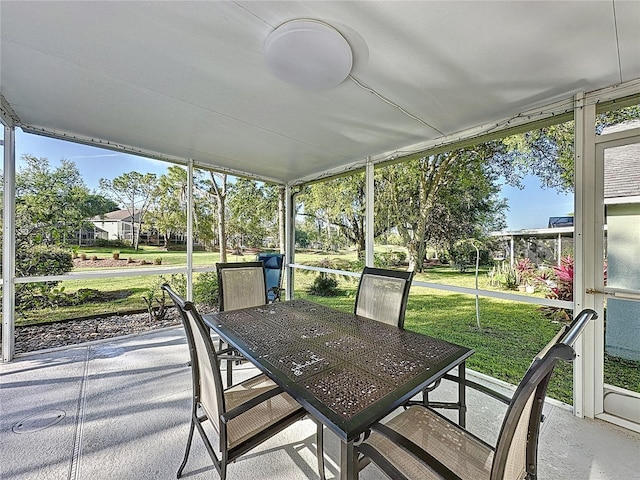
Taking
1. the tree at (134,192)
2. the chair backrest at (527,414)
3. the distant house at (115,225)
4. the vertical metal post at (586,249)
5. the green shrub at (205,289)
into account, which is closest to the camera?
the chair backrest at (527,414)

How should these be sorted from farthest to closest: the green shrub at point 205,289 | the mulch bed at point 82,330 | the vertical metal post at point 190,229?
1. the green shrub at point 205,289
2. the vertical metal post at point 190,229
3. the mulch bed at point 82,330

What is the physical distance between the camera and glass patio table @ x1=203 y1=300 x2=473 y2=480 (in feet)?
3.23

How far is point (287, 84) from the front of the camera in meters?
1.94

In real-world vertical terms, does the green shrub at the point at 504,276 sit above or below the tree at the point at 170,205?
below

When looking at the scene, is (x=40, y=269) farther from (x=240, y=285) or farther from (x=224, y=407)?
(x=224, y=407)

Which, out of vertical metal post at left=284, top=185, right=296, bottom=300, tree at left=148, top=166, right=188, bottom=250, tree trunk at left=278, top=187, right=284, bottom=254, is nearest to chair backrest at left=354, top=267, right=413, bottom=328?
tree at left=148, top=166, right=188, bottom=250

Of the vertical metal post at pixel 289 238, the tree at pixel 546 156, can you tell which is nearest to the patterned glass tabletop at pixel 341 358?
the tree at pixel 546 156

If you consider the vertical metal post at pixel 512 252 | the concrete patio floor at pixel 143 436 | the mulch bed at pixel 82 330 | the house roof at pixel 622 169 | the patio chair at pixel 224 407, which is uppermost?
the house roof at pixel 622 169

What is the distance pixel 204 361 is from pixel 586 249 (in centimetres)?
281

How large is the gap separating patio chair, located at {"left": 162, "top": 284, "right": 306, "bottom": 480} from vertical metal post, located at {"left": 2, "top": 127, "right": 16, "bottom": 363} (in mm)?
2758

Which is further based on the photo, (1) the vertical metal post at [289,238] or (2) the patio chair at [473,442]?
(1) the vertical metal post at [289,238]

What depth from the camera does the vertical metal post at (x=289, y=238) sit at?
5308 millimetres

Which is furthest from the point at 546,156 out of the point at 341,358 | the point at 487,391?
the point at 341,358

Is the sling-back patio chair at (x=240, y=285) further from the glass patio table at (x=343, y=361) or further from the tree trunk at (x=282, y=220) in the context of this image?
the tree trunk at (x=282, y=220)
